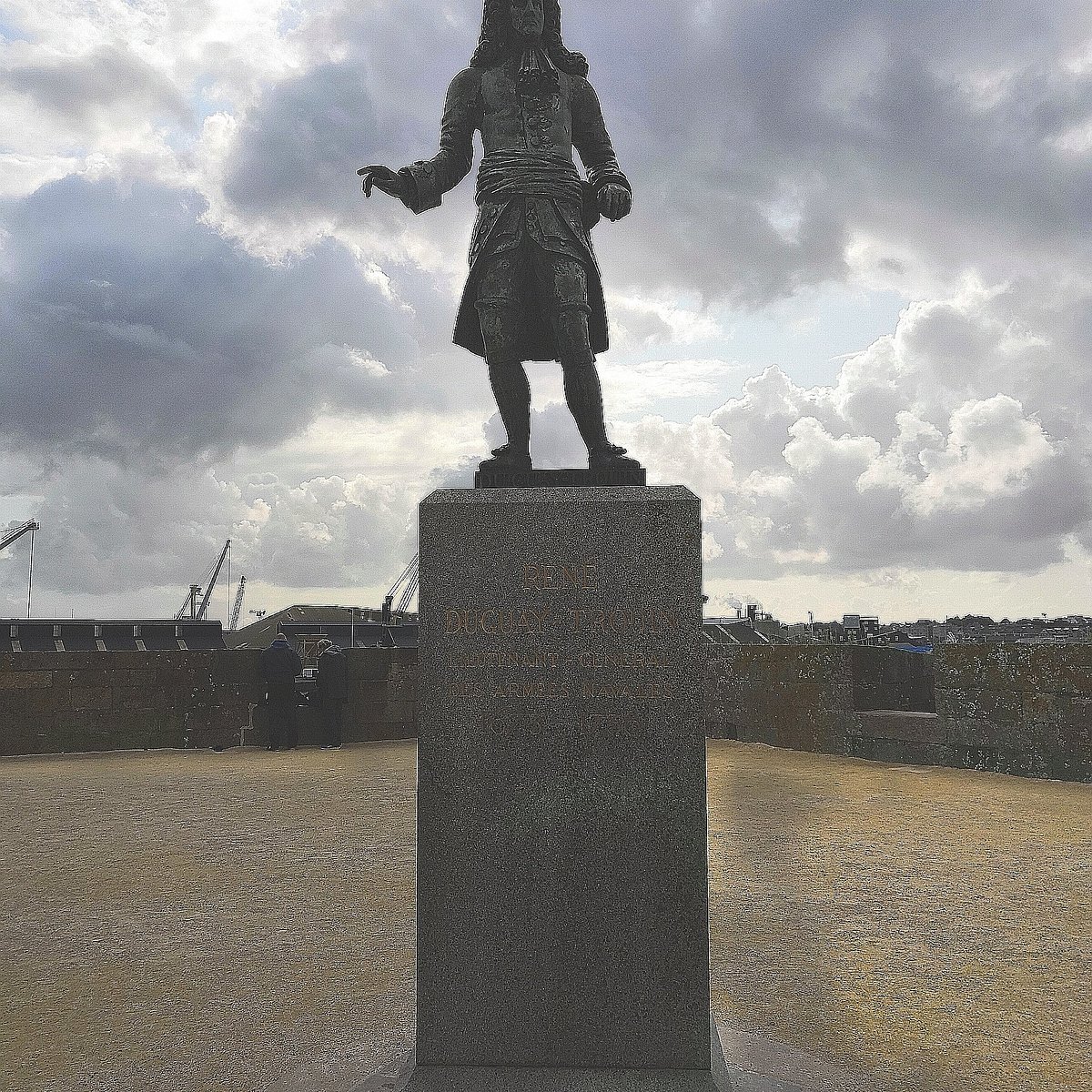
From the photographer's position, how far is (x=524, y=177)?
355cm

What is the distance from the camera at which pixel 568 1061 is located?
2865mm

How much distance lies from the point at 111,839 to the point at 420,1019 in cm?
470

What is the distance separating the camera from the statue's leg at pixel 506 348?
11.6 feet

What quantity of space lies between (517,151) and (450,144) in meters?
0.34

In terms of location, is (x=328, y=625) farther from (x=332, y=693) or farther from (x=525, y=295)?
(x=525, y=295)

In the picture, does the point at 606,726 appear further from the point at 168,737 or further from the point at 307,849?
the point at 168,737

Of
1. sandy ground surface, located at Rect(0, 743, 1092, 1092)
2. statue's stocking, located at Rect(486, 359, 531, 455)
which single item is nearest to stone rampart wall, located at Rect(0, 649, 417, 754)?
sandy ground surface, located at Rect(0, 743, 1092, 1092)

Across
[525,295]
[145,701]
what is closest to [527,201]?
[525,295]

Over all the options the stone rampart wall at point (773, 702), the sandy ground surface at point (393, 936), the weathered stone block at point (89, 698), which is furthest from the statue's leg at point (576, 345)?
the weathered stone block at point (89, 698)

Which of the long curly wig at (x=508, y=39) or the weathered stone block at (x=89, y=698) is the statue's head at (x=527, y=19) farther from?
the weathered stone block at (x=89, y=698)

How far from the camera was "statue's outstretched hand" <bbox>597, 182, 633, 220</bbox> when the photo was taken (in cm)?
364

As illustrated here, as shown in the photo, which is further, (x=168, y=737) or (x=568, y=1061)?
(x=168, y=737)

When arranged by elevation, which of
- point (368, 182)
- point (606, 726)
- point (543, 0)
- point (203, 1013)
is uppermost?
point (543, 0)

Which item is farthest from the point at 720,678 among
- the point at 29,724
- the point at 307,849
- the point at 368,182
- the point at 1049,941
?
the point at 368,182
